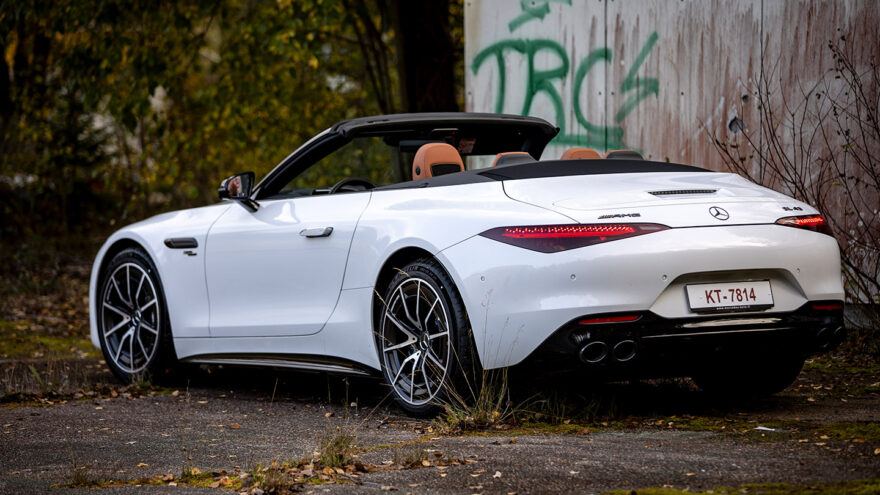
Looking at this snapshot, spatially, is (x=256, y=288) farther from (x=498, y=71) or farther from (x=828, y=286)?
(x=498, y=71)

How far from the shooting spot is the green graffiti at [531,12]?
1047cm

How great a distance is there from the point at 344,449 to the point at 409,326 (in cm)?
126

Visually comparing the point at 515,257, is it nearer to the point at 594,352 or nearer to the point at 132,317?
the point at 594,352

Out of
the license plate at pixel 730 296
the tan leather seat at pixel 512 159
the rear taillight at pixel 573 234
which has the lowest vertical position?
the license plate at pixel 730 296

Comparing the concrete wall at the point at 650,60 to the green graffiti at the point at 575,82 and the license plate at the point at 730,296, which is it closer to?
the green graffiti at the point at 575,82

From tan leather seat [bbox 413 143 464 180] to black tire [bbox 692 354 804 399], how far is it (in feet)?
5.47

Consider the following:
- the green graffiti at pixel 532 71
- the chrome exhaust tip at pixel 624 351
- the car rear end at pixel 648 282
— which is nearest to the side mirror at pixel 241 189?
the car rear end at pixel 648 282

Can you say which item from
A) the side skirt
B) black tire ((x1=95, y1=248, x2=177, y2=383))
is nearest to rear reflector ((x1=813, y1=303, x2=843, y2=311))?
the side skirt

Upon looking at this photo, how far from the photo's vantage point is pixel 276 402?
22.2 ft

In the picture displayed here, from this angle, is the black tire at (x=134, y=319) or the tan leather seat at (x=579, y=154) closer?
the tan leather seat at (x=579, y=154)

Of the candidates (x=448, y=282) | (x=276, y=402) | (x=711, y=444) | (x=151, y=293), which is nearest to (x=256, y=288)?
(x=276, y=402)

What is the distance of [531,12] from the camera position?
34.9 ft

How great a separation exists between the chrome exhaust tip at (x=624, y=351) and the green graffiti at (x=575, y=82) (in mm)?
4849

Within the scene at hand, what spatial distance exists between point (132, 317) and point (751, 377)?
3.95 m
